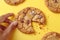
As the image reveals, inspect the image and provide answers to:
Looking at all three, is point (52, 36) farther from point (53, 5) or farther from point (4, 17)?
point (4, 17)

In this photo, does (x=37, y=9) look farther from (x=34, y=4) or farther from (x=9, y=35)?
(x=9, y=35)

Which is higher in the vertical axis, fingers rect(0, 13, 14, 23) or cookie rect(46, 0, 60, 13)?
cookie rect(46, 0, 60, 13)

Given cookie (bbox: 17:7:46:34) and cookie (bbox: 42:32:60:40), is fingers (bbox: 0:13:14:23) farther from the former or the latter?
cookie (bbox: 42:32:60:40)

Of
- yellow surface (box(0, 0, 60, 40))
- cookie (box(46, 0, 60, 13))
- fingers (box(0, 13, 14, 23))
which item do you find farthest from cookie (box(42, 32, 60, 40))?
fingers (box(0, 13, 14, 23))

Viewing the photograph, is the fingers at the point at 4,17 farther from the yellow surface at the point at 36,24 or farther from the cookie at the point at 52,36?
the cookie at the point at 52,36

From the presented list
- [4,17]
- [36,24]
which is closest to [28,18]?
[36,24]
